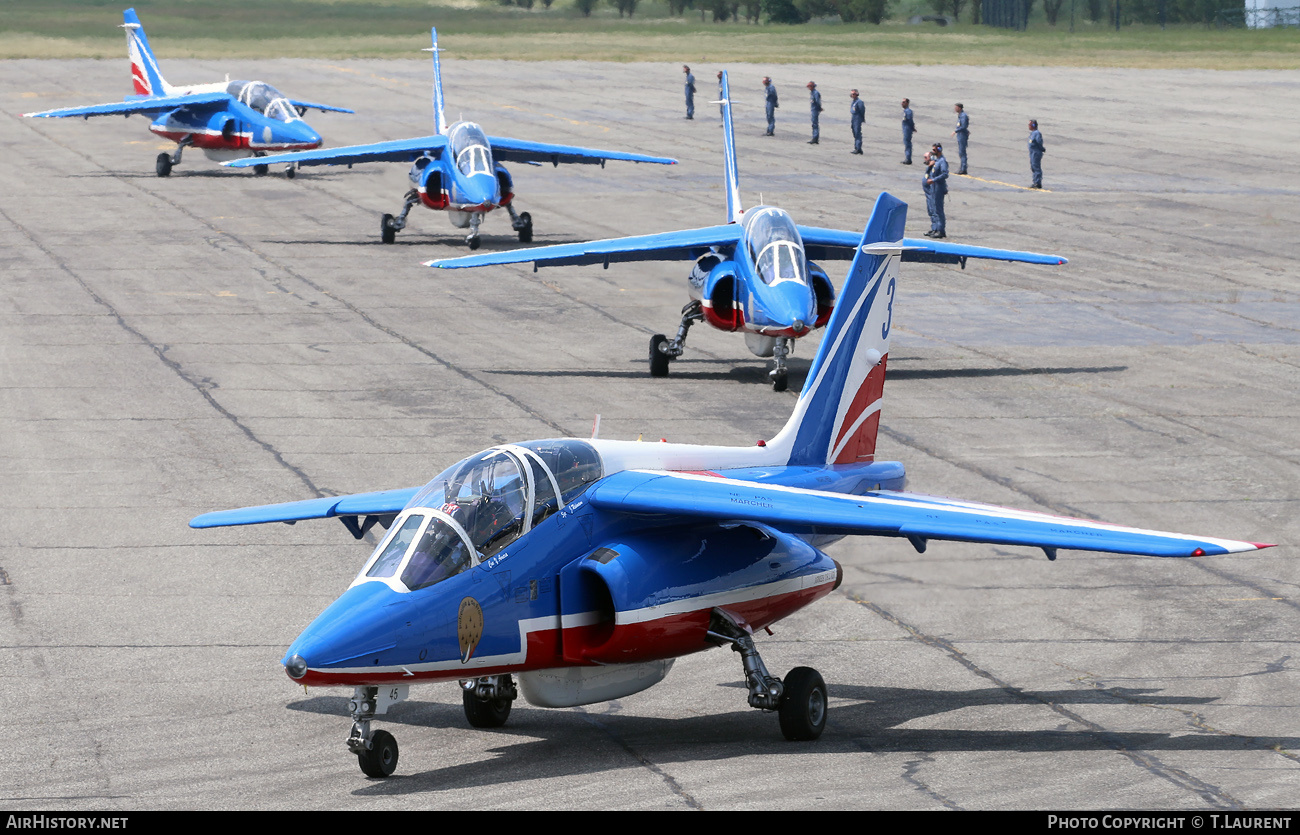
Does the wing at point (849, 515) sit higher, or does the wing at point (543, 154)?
the wing at point (543, 154)

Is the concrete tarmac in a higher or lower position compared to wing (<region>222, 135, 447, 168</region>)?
lower

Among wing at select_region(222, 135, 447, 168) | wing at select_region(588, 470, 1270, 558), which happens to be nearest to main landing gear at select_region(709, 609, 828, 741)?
wing at select_region(588, 470, 1270, 558)

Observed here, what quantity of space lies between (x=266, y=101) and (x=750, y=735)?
1637 inches

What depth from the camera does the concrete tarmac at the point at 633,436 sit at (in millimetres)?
12117

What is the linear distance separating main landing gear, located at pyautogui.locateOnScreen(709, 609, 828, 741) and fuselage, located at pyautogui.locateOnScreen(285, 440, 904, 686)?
403 mm

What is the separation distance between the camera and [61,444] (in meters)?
22.5

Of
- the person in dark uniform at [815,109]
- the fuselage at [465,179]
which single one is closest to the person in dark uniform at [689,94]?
the person in dark uniform at [815,109]

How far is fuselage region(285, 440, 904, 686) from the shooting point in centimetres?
1123

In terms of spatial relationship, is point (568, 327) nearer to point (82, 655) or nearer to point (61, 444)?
point (61, 444)

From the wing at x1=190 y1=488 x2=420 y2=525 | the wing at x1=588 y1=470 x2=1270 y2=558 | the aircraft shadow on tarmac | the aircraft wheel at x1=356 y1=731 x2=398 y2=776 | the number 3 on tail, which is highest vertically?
the number 3 on tail

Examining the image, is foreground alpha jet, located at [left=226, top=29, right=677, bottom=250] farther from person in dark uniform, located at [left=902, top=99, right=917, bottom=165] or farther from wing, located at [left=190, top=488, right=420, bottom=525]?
wing, located at [left=190, top=488, right=420, bottom=525]

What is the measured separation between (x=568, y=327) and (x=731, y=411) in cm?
763

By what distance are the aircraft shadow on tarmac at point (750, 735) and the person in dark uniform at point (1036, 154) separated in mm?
37598

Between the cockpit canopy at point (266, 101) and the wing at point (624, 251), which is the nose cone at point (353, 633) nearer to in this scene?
the wing at point (624, 251)
